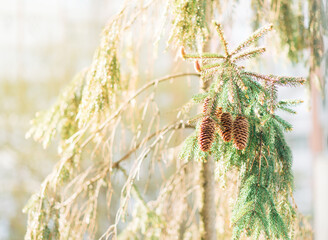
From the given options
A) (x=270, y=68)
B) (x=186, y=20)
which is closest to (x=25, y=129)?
(x=270, y=68)

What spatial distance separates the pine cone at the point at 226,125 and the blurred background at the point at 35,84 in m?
3.14

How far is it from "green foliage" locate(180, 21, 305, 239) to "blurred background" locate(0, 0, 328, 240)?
2.96m

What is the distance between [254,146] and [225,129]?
0.48ft

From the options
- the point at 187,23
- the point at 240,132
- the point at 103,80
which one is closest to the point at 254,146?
the point at 240,132

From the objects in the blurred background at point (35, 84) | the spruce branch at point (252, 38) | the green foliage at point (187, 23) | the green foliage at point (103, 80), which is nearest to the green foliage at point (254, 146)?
the spruce branch at point (252, 38)

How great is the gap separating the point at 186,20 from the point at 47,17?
3.17m

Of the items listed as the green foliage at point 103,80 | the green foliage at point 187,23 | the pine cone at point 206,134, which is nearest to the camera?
the pine cone at point 206,134

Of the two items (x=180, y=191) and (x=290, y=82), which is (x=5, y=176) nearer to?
(x=180, y=191)

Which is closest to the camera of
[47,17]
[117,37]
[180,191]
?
[117,37]

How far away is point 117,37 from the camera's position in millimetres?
1387

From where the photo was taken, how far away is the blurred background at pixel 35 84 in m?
3.89

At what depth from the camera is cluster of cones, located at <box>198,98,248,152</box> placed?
0.83m

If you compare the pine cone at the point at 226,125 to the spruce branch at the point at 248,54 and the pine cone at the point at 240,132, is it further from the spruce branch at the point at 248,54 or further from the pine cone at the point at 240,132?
the spruce branch at the point at 248,54

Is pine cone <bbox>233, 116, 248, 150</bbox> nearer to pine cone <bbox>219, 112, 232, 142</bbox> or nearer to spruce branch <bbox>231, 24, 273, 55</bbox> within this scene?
pine cone <bbox>219, 112, 232, 142</bbox>
